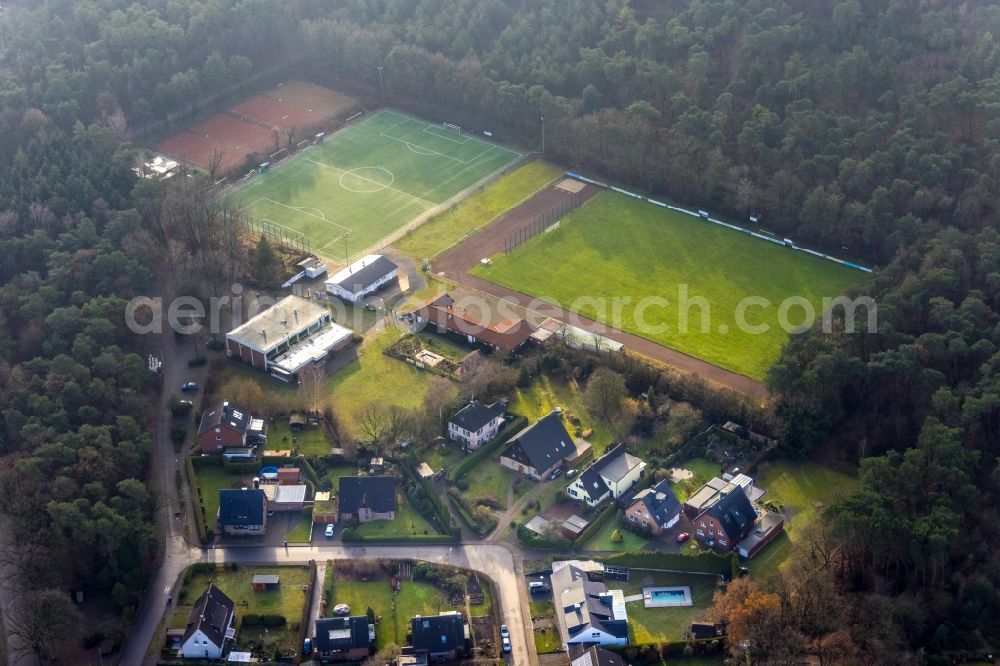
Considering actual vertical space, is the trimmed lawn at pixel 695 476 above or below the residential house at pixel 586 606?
below

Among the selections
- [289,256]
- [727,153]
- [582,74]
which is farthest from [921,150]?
[289,256]

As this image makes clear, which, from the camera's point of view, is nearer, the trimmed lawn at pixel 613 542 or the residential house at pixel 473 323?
the trimmed lawn at pixel 613 542

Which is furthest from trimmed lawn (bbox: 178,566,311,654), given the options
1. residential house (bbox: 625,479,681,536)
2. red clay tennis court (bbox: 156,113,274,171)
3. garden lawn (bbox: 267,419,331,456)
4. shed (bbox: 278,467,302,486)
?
red clay tennis court (bbox: 156,113,274,171)

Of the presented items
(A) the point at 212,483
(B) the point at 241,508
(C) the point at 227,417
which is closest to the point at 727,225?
(C) the point at 227,417

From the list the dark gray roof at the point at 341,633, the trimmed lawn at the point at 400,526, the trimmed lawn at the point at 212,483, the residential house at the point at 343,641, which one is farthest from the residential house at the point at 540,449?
the trimmed lawn at the point at 212,483

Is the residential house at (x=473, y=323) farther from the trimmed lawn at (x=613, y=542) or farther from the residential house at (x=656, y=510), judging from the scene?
the trimmed lawn at (x=613, y=542)

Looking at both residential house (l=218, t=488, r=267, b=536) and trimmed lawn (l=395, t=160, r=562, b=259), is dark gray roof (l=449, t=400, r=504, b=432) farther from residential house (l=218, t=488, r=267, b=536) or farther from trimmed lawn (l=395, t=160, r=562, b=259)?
trimmed lawn (l=395, t=160, r=562, b=259)

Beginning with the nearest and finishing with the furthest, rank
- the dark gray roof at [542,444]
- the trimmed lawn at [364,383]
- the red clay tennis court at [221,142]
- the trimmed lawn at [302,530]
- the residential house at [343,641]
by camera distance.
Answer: the residential house at [343,641], the trimmed lawn at [302,530], the dark gray roof at [542,444], the trimmed lawn at [364,383], the red clay tennis court at [221,142]

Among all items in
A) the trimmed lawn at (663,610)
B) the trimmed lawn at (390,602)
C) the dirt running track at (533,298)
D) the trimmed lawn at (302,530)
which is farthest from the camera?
the dirt running track at (533,298)
